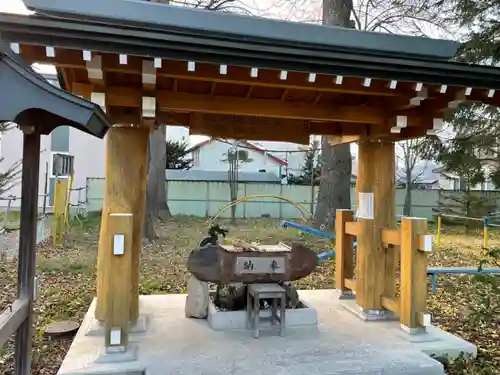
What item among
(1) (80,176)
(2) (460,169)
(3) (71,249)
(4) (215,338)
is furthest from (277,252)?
(1) (80,176)

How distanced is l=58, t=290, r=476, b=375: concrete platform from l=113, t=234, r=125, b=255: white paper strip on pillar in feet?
2.84

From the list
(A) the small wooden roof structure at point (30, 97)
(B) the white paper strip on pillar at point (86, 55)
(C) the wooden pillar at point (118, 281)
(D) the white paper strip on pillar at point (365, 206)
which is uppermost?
(B) the white paper strip on pillar at point (86, 55)

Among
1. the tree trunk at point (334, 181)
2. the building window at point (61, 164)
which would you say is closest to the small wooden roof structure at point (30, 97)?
the tree trunk at point (334, 181)

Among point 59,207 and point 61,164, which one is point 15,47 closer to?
point 59,207

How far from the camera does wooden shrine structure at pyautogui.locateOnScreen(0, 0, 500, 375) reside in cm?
314

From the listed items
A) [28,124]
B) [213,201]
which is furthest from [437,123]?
[213,201]

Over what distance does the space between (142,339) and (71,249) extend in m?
6.01

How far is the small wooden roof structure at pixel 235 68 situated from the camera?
3064 mm

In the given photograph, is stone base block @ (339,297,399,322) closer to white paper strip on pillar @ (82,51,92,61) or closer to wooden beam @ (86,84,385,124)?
wooden beam @ (86,84,385,124)

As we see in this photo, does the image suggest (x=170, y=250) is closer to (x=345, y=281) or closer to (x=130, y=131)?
(x=345, y=281)

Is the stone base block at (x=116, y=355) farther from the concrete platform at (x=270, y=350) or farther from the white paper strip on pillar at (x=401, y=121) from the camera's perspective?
the white paper strip on pillar at (x=401, y=121)

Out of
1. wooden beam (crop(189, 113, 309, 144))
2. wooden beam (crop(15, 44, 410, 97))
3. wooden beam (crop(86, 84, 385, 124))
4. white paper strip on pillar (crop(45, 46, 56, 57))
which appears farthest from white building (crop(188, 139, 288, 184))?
white paper strip on pillar (crop(45, 46, 56, 57))

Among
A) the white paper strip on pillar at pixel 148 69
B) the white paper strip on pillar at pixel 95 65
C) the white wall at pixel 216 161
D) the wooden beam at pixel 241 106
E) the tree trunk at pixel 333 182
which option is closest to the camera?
the white paper strip on pillar at pixel 95 65

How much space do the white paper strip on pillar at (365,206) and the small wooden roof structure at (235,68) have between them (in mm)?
673
